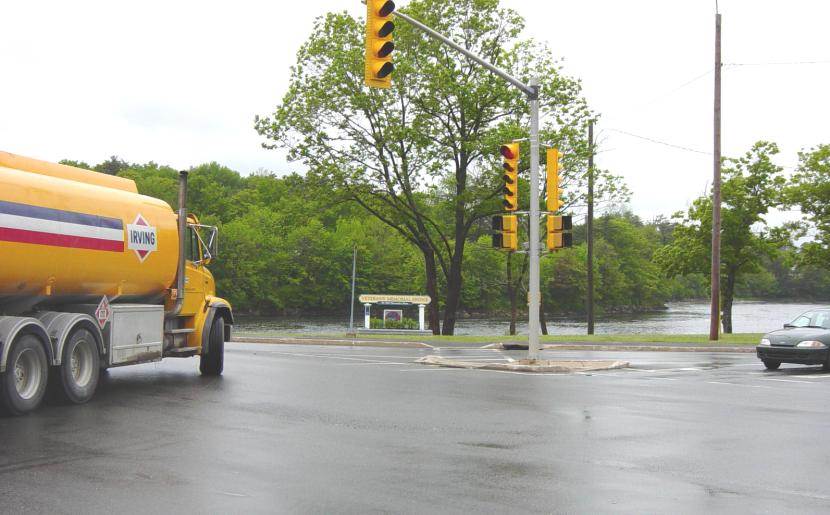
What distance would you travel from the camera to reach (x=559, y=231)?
19.2 metres

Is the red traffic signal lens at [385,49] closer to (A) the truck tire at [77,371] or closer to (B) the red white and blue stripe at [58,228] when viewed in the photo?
(B) the red white and blue stripe at [58,228]

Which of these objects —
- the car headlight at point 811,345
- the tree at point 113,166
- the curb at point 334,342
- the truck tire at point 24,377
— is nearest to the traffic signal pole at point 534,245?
the car headlight at point 811,345

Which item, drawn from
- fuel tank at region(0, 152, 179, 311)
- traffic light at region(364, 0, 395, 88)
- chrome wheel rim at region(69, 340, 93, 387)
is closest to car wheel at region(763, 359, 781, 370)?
traffic light at region(364, 0, 395, 88)

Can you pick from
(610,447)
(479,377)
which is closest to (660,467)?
(610,447)

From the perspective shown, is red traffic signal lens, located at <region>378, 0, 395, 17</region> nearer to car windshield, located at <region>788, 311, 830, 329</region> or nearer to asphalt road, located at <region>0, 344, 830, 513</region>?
asphalt road, located at <region>0, 344, 830, 513</region>

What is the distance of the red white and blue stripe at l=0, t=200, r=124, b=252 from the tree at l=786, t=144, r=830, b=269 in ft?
115

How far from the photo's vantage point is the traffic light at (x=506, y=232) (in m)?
19.3

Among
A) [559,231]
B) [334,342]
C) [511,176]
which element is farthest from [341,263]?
[511,176]

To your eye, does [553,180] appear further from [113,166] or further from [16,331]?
[113,166]

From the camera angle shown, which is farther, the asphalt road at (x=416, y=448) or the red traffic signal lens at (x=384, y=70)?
the red traffic signal lens at (x=384, y=70)

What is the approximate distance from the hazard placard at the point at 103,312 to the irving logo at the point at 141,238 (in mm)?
969

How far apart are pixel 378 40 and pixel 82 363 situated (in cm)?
659

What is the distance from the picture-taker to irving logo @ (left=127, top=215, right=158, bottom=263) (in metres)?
13.1

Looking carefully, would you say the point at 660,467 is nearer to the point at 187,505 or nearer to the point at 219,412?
the point at 187,505
